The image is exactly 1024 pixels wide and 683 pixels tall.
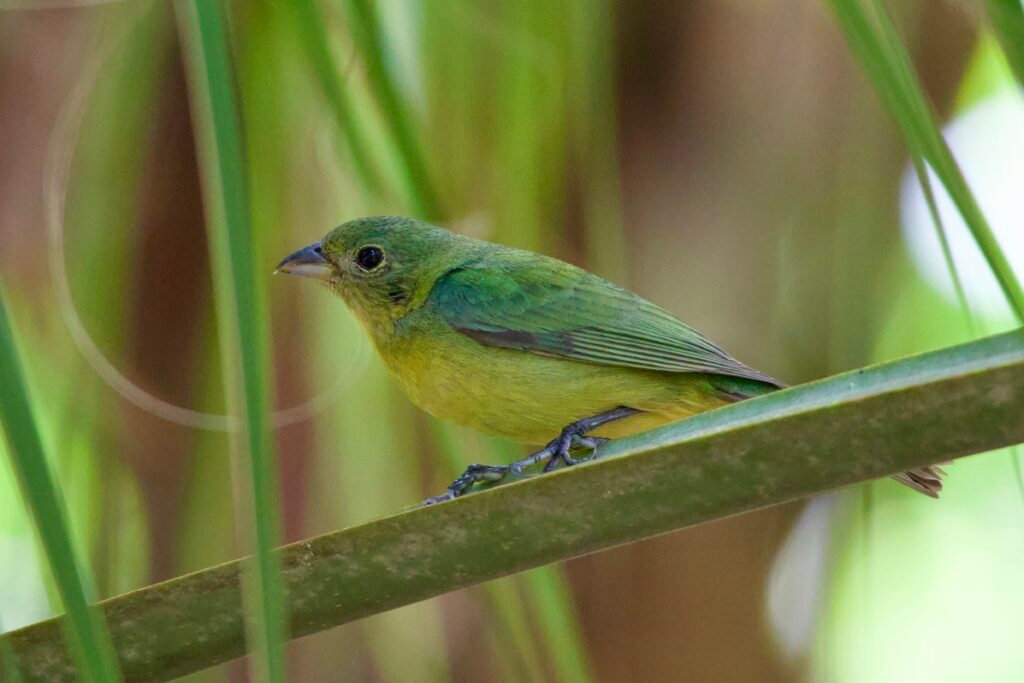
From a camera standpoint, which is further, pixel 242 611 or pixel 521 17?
pixel 521 17

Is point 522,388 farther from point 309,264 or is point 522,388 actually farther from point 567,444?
point 309,264

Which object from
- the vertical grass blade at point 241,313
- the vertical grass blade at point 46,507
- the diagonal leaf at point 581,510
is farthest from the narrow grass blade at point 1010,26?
the vertical grass blade at point 46,507

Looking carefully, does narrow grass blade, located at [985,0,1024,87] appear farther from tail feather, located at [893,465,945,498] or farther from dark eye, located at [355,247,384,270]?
dark eye, located at [355,247,384,270]

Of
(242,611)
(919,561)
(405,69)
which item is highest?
(405,69)

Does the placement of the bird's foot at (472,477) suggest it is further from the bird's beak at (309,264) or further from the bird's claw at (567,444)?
the bird's beak at (309,264)

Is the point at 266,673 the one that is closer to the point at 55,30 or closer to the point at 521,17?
the point at 521,17

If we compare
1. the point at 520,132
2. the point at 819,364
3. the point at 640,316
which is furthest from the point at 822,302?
the point at 520,132

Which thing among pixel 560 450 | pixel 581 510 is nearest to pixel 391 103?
pixel 581 510
